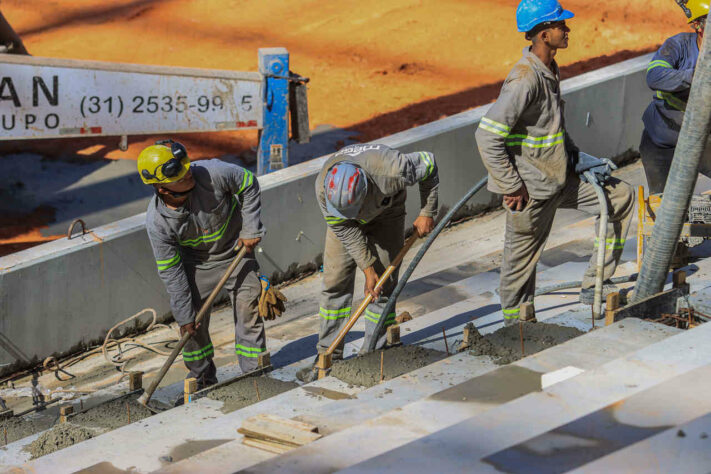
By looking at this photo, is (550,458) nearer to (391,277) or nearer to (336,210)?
(336,210)

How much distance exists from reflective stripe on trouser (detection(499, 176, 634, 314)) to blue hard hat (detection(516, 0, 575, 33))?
3.20 feet

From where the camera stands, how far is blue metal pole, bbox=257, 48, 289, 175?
877 cm

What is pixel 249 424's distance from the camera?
3574mm

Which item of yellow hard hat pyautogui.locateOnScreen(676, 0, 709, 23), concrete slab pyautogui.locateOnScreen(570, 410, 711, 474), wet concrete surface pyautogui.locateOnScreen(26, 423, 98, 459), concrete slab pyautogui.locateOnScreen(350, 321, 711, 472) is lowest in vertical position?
wet concrete surface pyautogui.locateOnScreen(26, 423, 98, 459)

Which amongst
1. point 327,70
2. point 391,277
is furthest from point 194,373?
point 327,70

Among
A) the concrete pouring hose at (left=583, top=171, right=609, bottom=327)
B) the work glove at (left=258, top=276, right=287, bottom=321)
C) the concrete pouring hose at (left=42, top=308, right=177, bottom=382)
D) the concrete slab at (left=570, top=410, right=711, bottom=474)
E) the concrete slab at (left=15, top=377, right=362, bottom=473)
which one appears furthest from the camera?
the concrete pouring hose at (left=42, top=308, right=177, bottom=382)

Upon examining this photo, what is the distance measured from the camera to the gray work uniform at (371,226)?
18.2 ft

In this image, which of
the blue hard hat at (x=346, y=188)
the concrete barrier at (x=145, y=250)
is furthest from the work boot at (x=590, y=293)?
the concrete barrier at (x=145, y=250)

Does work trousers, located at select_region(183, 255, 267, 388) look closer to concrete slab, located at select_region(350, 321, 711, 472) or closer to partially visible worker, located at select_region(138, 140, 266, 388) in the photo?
partially visible worker, located at select_region(138, 140, 266, 388)

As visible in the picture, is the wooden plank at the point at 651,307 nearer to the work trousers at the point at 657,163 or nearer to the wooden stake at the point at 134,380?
the work trousers at the point at 657,163

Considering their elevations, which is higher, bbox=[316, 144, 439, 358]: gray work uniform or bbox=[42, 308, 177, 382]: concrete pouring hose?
bbox=[316, 144, 439, 358]: gray work uniform

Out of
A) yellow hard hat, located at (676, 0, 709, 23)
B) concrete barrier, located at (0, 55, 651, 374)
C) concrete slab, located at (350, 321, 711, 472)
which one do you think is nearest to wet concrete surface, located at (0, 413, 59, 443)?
concrete barrier, located at (0, 55, 651, 374)

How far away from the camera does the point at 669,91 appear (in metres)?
6.00

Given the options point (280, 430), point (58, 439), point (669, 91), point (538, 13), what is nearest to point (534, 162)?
point (538, 13)
